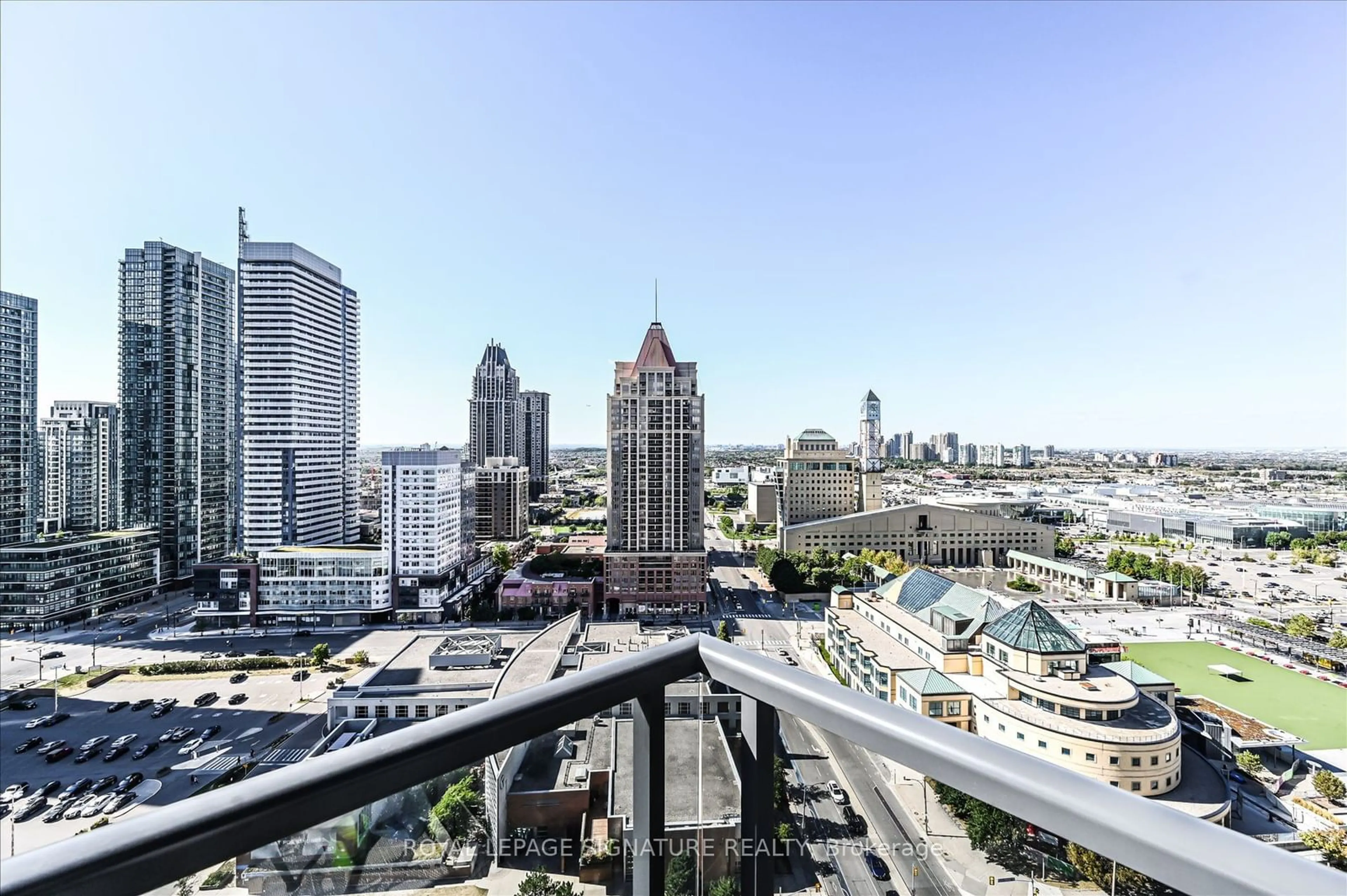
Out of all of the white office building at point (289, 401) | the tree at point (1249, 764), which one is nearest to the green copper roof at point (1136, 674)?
the tree at point (1249, 764)

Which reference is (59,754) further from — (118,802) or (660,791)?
(660,791)

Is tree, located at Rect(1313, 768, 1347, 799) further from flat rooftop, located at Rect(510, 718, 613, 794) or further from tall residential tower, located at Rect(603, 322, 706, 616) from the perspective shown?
tall residential tower, located at Rect(603, 322, 706, 616)

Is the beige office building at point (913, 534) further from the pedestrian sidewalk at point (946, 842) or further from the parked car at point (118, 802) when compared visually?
the pedestrian sidewalk at point (946, 842)

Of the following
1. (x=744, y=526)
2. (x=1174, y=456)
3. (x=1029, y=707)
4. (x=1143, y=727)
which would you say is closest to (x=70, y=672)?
(x=1029, y=707)

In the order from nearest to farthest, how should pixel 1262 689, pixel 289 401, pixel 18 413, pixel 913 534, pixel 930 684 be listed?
pixel 930 684 < pixel 1262 689 < pixel 18 413 < pixel 289 401 < pixel 913 534

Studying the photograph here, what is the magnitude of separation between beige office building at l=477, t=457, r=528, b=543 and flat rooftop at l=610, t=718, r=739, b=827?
679 inches

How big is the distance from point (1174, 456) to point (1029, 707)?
445 inches

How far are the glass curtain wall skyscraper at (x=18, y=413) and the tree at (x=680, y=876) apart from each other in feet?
51.5

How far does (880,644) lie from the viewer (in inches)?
255

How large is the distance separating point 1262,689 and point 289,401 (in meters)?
15.2

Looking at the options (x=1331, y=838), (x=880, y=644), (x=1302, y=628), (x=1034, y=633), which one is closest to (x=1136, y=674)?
(x=1034, y=633)

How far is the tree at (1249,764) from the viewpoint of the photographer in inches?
173

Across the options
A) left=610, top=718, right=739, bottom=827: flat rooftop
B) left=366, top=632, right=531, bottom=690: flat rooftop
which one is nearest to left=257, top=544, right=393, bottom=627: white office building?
left=366, top=632, right=531, bottom=690: flat rooftop

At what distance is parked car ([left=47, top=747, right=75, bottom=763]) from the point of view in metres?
6.11
